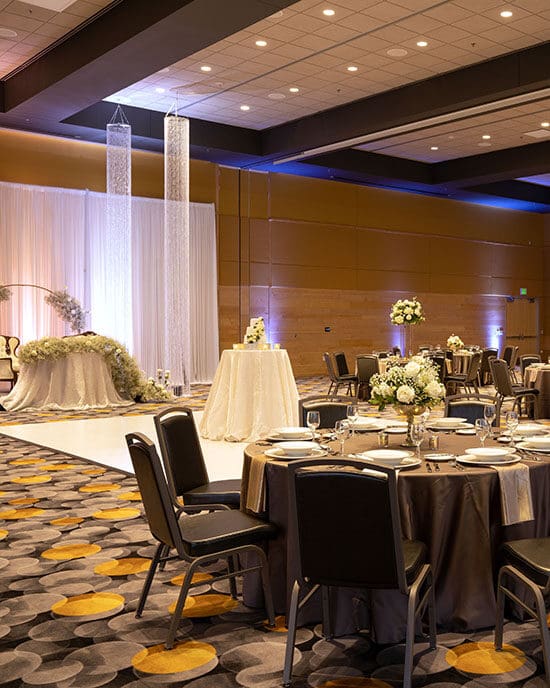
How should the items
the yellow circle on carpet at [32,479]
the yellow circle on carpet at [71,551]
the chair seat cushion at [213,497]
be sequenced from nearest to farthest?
the chair seat cushion at [213,497]
the yellow circle on carpet at [71,551]
the yellow circle on carpet at [32,479]

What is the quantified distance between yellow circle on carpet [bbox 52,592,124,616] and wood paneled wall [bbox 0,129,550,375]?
37.9 ft

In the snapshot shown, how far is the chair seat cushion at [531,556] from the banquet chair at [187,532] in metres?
0.95

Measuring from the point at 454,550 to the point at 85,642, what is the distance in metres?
1.48

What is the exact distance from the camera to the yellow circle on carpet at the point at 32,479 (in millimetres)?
6328

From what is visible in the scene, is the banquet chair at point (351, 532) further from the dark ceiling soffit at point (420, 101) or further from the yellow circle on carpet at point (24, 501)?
the dark ceiling soffit at point (420, 101)

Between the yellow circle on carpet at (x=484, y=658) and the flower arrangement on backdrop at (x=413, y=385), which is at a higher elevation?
the flower arrangement on backdrop at (x=413, y=385)

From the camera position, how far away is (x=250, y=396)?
8.12 meters

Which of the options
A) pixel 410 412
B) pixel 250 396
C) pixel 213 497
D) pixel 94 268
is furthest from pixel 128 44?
pixel 410 412

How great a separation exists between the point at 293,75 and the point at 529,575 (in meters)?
10.00

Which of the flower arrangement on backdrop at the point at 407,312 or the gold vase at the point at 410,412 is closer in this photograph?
the gold vase at the point at 410,412

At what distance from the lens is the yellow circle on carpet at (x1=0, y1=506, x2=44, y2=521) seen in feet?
17.1

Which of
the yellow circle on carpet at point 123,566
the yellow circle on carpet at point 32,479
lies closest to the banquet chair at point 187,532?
the yellow circle on carpet at point 123,566

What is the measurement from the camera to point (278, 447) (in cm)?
371

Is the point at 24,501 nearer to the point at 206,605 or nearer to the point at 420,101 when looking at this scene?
the point at 206,605
